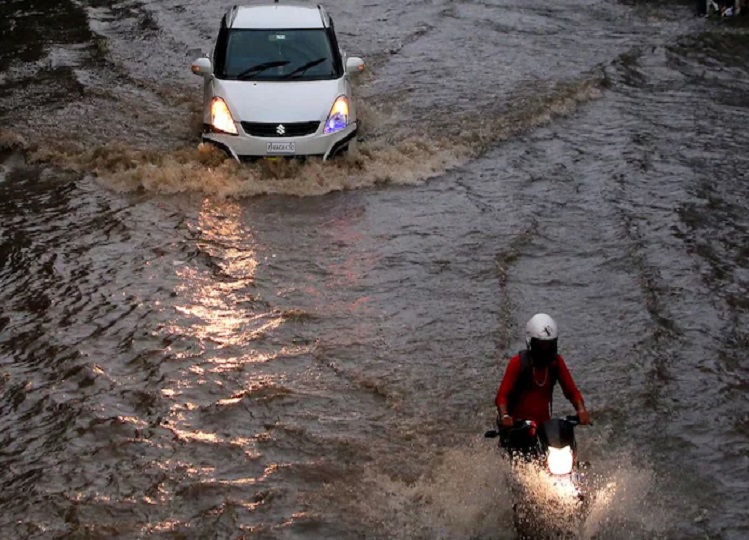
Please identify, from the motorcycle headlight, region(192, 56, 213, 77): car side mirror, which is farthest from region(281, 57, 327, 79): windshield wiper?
the motorcycle headlight

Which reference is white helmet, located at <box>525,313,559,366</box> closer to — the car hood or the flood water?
the flood water

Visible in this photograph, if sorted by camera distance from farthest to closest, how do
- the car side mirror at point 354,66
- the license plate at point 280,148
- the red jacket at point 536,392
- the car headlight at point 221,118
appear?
the car side mirror at point 354,66, the car headlight at point 221,118, the license plate at point 280,148, the red jacket at point 536,392

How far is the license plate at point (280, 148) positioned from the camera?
13.1m

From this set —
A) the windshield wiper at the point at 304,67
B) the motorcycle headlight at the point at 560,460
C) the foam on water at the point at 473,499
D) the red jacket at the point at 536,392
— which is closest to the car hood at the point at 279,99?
the windshield wiper at the point at 304,67

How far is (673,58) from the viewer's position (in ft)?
67.8

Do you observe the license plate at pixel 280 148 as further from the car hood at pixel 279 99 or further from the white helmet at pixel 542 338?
the white helmet at pixel 542 338

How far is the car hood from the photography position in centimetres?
1316

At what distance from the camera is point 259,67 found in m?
14.0

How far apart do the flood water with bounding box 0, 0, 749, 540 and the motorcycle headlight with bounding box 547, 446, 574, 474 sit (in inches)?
47.3

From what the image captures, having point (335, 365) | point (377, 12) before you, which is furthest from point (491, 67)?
point (335, 365)

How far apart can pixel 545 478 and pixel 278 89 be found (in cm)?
814

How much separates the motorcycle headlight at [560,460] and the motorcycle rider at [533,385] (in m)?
0.50

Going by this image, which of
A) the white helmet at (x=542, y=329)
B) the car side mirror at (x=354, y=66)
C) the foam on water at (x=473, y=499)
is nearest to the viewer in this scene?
the white helmet at (x=542, y=329)

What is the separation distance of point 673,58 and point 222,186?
1071 centimetres
